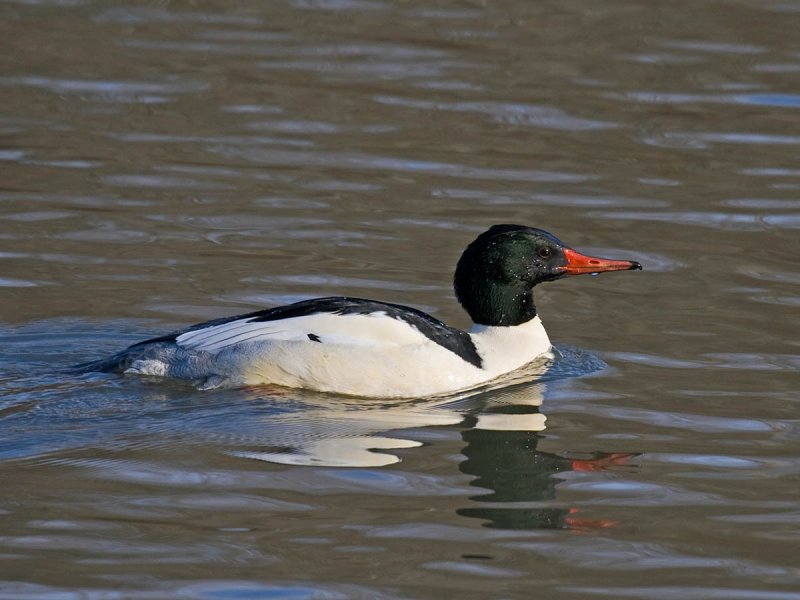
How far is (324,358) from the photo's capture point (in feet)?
29.2

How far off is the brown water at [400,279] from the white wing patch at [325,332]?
37 centimetres

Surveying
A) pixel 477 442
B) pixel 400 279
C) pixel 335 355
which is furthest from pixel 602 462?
pixel 400 279

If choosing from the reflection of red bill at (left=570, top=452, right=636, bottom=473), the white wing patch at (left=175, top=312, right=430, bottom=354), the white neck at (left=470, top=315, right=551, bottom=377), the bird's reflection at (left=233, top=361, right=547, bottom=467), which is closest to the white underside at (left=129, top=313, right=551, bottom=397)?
the white wing patch at (left=175, top=312, right=430, bottom=354)

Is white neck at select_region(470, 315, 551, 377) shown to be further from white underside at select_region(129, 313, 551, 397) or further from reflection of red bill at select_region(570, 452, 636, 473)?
reflection of red bill at select_region(570, 452, 636, 473)

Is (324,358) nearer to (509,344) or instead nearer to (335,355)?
(335,355)

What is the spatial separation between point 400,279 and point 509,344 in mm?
1708

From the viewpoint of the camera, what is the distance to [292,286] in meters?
10.9

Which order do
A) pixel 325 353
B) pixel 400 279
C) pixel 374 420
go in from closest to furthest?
pixel 374 420, pixel 325 353, pixel 400 279

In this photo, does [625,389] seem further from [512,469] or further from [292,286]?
[292,286]

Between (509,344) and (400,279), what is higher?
(400,279)

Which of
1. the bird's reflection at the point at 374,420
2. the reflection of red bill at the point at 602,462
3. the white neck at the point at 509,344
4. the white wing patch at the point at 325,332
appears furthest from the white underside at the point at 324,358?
the reflection of red bill at the point at 602,462

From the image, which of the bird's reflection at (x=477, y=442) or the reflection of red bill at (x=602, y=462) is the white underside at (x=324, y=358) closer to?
the bird's reflection at (x=477, y=442)

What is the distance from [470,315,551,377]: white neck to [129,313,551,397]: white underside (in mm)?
358

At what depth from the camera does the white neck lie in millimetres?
9391
